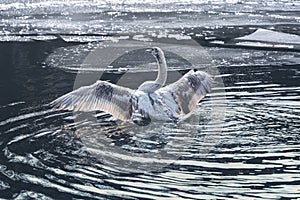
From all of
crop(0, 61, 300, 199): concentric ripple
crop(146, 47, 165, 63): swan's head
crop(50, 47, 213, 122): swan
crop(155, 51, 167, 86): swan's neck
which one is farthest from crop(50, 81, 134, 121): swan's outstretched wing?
crop(146, 47, 165, 63): swan's head

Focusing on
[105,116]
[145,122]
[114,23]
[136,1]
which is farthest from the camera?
[136,1]

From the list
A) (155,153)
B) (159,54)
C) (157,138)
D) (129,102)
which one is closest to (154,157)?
(155,153)

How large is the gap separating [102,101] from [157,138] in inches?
64.7

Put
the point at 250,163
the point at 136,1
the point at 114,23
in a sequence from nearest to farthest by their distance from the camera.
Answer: the point at 250,163
the point at 114,23
the point at 136,1

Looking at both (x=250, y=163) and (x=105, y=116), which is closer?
(x=250, y=163)

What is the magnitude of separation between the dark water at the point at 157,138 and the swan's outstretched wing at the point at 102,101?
23 cm

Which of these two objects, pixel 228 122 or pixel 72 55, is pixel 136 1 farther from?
pixel 228 122

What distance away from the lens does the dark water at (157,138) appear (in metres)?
7.23

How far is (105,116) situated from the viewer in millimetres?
10727

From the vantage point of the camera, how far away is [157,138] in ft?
29.7

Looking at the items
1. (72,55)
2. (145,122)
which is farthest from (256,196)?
(72,55)

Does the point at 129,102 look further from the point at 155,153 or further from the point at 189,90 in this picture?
the point at 155,153

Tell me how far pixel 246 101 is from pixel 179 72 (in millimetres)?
3904

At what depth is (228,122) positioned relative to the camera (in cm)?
981
